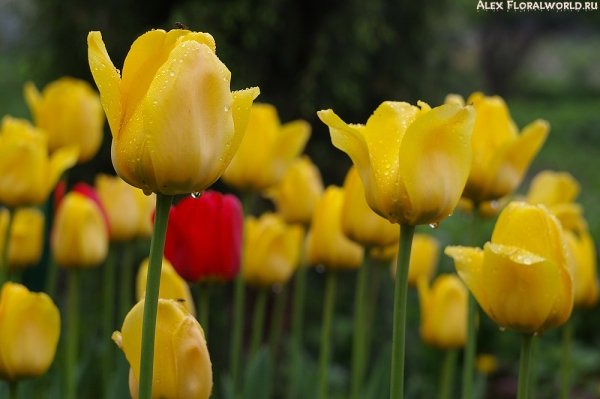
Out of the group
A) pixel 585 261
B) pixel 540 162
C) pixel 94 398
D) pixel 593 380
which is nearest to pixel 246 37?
pixel 94 398

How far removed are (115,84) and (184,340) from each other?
0.90 feet

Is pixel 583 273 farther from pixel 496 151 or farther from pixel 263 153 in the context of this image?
pixel 263 153

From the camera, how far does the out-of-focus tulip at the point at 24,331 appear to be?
103 centimetres

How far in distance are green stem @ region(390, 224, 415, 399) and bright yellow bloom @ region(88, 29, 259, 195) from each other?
8.4 inches

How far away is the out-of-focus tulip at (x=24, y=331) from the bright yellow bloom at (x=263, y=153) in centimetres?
65

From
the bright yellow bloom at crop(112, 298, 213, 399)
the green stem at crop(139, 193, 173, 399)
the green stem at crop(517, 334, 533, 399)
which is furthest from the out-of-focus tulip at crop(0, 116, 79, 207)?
the green stem at crop(517, 334, 533, 399)

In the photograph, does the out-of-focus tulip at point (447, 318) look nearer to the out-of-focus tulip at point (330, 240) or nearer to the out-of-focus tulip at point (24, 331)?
the out-of-focus tulip at point (330, 240)

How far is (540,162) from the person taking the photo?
10484mm

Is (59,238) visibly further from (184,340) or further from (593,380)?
(593,380)

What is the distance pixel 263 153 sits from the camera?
165 centimetres

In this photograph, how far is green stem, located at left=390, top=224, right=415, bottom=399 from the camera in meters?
0.78

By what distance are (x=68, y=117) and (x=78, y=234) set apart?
0.52 meters

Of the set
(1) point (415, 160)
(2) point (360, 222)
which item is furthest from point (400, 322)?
(2) point (360, 222)

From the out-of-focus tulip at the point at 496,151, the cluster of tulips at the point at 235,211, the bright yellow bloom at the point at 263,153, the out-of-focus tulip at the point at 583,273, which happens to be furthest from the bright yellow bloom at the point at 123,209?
the out-of-focus tulip at the point at 583,273
